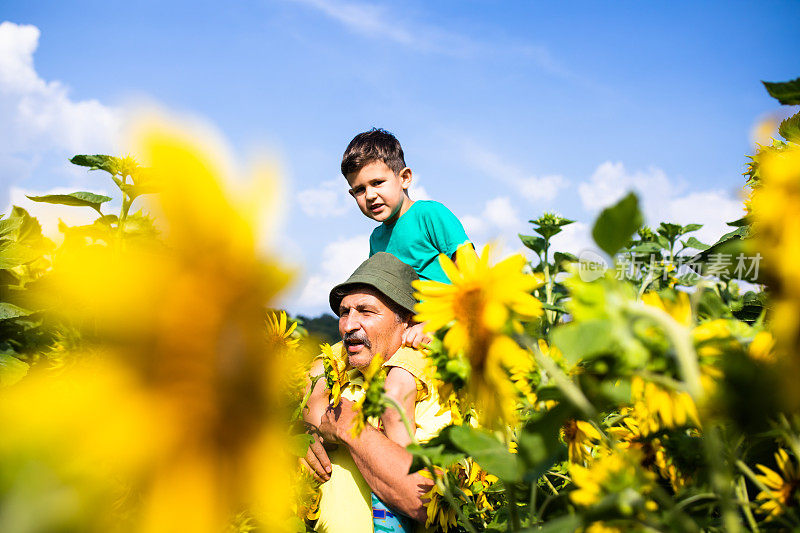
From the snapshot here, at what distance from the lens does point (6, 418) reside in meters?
0.25

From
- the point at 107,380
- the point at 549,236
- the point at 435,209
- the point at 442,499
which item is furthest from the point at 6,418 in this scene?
the point at 549,236

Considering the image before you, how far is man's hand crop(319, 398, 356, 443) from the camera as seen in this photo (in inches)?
60.2

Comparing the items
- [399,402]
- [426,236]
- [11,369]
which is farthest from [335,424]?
[426,236]

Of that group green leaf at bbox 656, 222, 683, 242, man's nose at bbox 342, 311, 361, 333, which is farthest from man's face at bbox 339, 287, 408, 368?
green leaf at bbox 656, 222, 683, 242

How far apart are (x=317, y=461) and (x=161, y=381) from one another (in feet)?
4.69

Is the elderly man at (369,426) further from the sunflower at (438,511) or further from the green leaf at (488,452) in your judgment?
the green leaf at (488,452)

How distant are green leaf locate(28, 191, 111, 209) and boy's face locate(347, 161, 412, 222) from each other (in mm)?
2043

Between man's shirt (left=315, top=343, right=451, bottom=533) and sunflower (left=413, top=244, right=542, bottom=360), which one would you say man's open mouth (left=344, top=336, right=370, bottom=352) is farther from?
sunflower (left=413, top=244, right=542, bottom=360)

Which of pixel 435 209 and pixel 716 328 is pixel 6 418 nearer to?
pixel 716 328

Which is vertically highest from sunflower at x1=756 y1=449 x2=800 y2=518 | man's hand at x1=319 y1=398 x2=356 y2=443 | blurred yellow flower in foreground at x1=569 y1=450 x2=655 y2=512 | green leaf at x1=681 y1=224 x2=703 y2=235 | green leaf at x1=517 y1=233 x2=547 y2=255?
green leaf at x1=517 y1=233 x2=547 y2=255

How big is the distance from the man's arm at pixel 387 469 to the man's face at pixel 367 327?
0.29m

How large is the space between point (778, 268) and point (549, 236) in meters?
2.59

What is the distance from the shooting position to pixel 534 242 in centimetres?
296

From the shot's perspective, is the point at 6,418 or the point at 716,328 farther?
the point at 716,328
